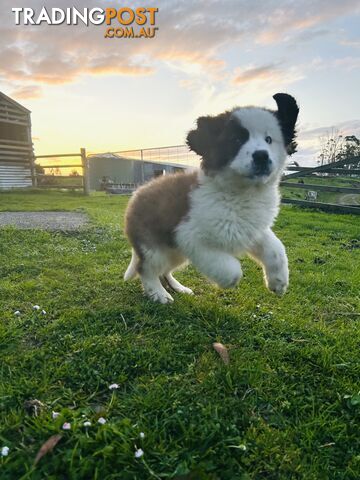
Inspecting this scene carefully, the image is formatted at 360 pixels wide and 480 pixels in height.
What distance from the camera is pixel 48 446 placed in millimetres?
1705

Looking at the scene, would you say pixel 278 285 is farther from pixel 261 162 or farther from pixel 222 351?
pixel 261 162

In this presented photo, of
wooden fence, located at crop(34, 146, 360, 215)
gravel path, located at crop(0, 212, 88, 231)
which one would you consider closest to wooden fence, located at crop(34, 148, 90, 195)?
wooden fence, located at crop(34, 146, 360, 215)

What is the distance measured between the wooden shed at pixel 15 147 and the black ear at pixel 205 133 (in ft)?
66.7

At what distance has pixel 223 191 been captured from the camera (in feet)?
10.4

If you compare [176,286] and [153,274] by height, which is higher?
[153,274]

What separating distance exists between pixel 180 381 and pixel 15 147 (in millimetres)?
22783

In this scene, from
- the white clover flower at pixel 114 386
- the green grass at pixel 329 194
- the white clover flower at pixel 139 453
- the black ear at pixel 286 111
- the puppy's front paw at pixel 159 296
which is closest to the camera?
the white clover flower at pixel 139 453

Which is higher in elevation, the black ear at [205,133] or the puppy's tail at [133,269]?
the black ear at [205,133]

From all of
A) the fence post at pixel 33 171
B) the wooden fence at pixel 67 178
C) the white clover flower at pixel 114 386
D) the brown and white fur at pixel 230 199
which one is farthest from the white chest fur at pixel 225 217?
the fence post at pixel 33 171

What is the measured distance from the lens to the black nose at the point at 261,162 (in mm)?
2859

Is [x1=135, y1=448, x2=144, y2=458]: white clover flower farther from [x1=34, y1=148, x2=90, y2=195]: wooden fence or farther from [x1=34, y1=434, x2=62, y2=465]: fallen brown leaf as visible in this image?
[x1=34, y1=148, x2=90, y2=195]: wooden fence

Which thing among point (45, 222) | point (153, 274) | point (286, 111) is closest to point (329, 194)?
point (45, 222)

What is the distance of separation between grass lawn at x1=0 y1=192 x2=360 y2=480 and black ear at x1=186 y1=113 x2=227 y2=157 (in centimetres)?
150

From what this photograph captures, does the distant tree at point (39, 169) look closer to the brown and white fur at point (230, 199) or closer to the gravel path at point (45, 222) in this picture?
the gravel path at point (45, 222)
